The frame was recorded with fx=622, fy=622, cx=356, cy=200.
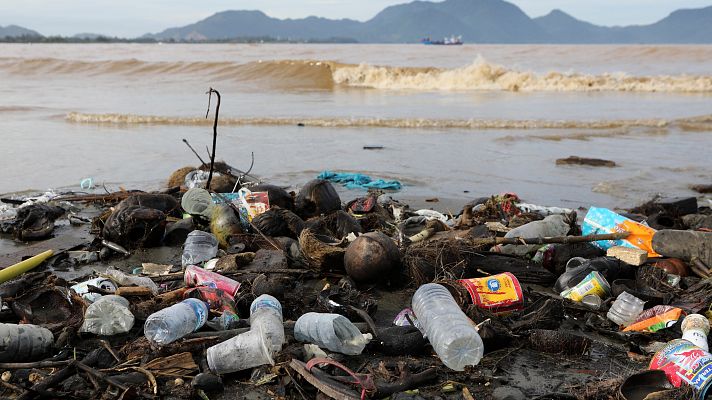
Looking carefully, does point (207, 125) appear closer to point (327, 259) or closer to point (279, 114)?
point (279, 114)

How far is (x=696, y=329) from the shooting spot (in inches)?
142

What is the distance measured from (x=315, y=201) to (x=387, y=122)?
1020 cm

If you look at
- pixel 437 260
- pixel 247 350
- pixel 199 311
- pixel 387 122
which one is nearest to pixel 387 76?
pixel 387 122

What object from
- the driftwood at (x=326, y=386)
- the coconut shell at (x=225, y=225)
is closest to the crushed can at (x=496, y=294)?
the driftwood at (x=326, y=386)

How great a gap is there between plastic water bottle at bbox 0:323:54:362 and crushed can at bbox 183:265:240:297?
3.37 ft

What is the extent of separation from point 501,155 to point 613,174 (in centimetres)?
223

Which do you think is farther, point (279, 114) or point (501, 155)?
point (279, 114)

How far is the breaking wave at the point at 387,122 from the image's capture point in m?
16.0

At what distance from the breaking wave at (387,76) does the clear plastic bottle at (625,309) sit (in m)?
25.3

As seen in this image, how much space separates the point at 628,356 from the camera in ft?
11.9

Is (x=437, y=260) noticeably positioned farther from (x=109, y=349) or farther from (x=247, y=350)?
(x=109, y=349)

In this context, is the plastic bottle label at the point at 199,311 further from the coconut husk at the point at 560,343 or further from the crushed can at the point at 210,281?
the coconut husk at the point at 560,343

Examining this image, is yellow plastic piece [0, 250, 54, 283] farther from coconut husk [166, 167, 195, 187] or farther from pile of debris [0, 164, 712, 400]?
coconut husk [166, 167, 195, 187]

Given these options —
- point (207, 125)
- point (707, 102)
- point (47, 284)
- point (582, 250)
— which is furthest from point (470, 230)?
point (707, 102)
